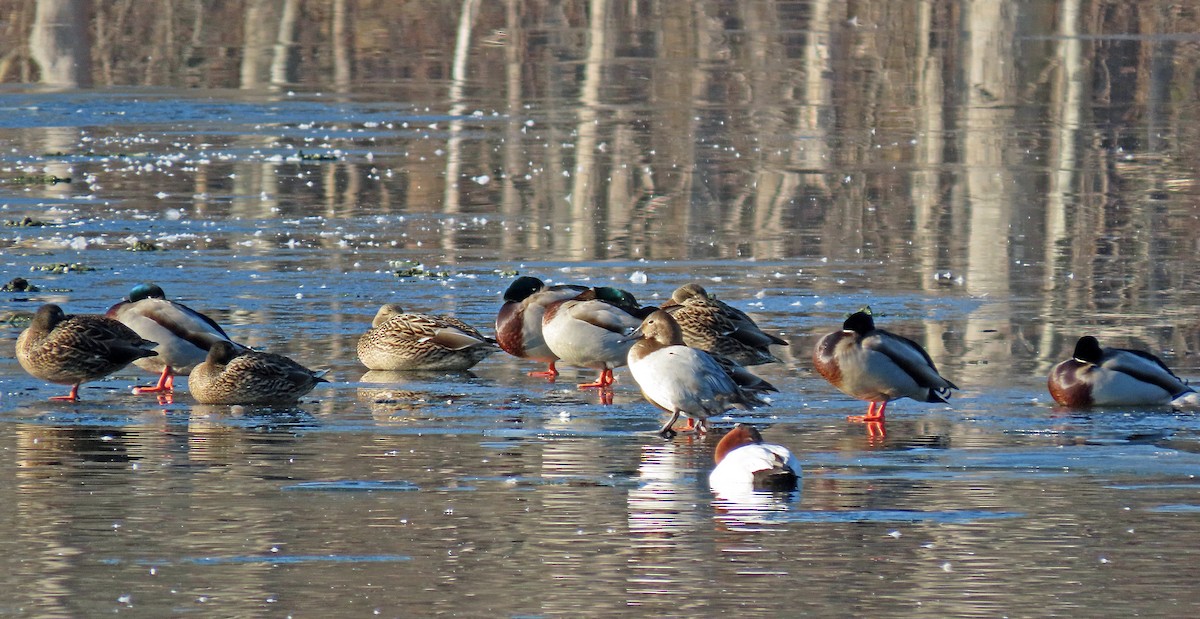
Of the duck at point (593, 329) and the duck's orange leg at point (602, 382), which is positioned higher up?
the duck at point (593, 329)

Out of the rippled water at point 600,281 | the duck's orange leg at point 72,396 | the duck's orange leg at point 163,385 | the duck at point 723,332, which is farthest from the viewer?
the duck at point 723,332

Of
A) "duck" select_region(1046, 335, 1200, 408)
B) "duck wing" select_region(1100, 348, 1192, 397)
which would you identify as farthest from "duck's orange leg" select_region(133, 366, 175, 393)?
"duck wing" select_region(1100, 348, 1192, 397)

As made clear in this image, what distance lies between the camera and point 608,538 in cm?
750

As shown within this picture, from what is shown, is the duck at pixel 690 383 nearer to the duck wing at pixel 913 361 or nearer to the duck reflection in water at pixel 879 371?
the duck reflection in water at pixel 879 371

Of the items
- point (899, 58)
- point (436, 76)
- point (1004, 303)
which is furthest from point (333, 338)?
point (899, 58)

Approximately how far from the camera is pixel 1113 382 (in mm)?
10266

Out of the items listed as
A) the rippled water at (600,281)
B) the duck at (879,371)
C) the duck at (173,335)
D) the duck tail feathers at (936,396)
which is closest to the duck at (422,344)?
the rippled water at (600,281)

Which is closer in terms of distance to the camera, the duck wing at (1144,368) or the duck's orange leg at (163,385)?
the duck wing at (1144,368)

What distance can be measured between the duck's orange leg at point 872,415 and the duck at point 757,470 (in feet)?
5.80

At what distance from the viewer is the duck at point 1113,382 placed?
33.4 feet

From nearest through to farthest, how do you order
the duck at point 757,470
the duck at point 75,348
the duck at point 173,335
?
the duck at point 757,470 → the duck at point 75,348 → the duck at point 173,335

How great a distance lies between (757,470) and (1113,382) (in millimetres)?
2708

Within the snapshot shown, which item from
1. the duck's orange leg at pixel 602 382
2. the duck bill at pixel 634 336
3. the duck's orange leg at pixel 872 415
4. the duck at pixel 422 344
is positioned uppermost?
the duck bill at pixel 634 336

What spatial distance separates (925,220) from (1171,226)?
2027mm
